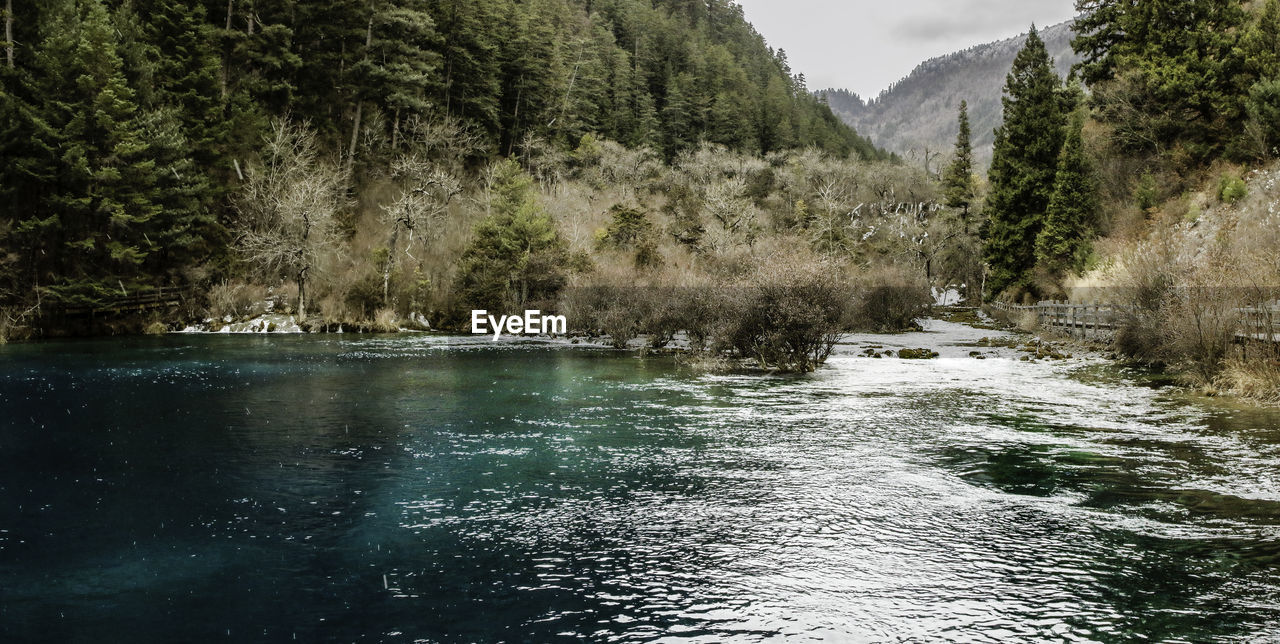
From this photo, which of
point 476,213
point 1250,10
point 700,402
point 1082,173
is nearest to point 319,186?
point 476,213

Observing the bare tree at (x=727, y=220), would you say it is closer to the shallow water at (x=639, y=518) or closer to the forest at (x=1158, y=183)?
the forest at (x=1158, y=183)

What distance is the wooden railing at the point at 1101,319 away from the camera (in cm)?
1841

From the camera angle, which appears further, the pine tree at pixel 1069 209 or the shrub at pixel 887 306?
the shrub at pixel 887 306

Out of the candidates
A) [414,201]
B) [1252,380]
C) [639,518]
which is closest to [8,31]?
[414,201]

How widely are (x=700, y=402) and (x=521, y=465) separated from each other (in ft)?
25.0

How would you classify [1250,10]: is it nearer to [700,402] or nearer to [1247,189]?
[1247,189]

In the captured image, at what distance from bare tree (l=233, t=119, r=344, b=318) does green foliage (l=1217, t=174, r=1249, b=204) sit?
1898 inches

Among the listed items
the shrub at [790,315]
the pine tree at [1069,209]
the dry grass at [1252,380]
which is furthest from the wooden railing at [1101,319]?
the shrub at [790,315]

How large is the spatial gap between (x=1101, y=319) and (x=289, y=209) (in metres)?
45.1

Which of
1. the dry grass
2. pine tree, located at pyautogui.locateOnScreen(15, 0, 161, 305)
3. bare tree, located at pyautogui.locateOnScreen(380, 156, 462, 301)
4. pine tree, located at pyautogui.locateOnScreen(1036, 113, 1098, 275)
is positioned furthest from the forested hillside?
the dry grass

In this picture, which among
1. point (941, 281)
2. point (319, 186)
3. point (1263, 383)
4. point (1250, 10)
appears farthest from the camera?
point (941, 281)

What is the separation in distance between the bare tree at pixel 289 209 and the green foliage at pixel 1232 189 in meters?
48.2

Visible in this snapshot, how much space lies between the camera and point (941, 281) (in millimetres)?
101000

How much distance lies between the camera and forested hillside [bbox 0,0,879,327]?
41750 mm
